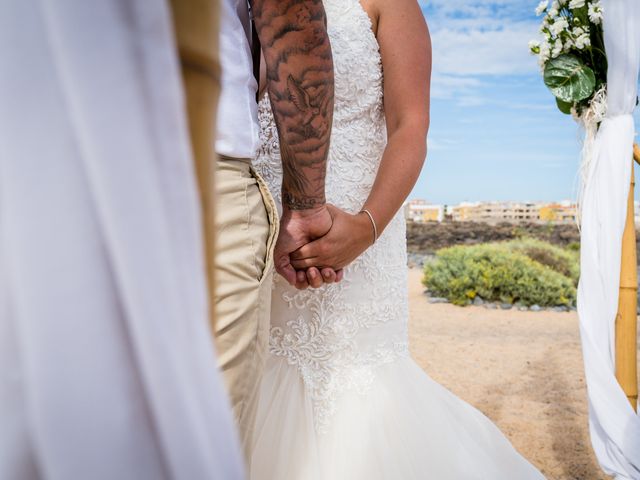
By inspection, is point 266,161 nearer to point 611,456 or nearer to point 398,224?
point 398,224

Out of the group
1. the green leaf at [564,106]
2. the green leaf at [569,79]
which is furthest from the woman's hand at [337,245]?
the green leaf at [564,106]

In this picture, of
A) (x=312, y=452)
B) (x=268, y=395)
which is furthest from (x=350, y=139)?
(x=312, y=452)

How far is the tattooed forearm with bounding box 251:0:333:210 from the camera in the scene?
1.38m

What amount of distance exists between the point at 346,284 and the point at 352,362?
29cm

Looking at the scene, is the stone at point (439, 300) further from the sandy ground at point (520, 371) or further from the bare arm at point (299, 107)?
the bare arm at point (299, 107)

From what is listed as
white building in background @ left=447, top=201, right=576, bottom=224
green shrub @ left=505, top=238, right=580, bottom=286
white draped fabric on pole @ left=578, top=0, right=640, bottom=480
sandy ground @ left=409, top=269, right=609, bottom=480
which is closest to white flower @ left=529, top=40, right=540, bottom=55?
white draped fabric on pole @ left=578, top=0, right=640, bottom=480

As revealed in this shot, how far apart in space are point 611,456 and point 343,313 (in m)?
2.16

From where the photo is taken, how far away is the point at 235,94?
1.33 m

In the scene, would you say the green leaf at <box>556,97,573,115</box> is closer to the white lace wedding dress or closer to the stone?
the white lace wedding dress

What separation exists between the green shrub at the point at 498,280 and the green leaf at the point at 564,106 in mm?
8586

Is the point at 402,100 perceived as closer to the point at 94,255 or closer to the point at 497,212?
the point at 94,255

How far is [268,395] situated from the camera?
6.81 feet

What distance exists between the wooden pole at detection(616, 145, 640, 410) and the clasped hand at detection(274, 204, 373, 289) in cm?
220

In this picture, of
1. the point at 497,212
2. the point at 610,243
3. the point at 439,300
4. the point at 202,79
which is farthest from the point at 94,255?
the point at 497,212
